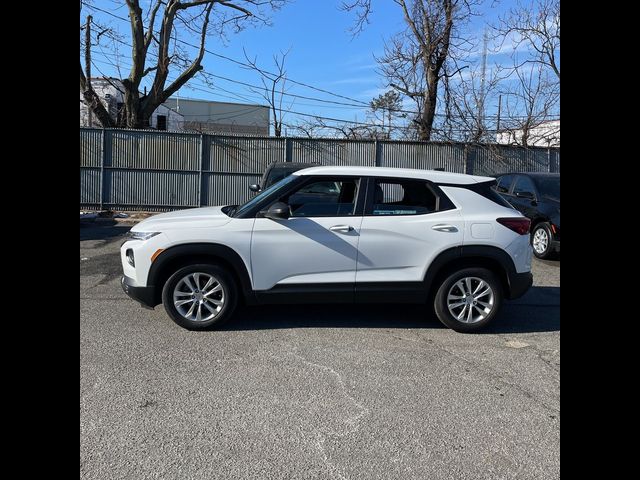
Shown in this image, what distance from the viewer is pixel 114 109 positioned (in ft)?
87.2

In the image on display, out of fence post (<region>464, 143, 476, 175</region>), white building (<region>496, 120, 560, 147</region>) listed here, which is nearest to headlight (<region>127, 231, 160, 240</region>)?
fence post (<region>464, 143, 476, 175</region>)

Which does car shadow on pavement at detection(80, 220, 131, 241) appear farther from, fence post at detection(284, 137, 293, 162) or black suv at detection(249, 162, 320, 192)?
fence post at detection(284, 137, 293, 162)

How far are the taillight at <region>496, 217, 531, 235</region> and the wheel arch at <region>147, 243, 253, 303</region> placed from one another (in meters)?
2.73

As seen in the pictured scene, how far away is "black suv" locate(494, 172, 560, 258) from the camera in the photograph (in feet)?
29.9

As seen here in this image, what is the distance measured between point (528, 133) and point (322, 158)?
893 centimetres

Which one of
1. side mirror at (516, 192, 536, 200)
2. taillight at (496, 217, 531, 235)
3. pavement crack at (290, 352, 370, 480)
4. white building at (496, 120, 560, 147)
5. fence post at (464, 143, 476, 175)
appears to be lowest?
pavement crack at (290, 352, 370, 480)

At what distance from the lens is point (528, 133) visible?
20141mm

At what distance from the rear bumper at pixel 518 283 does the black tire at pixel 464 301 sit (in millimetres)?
126

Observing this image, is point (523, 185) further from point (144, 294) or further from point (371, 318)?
point (144, 294)
